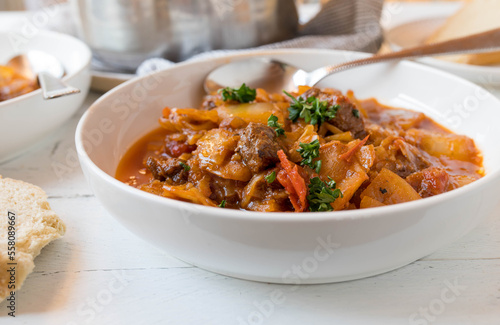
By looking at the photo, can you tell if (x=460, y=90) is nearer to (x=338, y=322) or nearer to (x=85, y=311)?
(x=338, y=322)

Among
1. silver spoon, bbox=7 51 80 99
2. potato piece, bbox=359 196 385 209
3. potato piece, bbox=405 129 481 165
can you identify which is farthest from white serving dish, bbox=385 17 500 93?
silver spoon, bbox=7 51 80 99

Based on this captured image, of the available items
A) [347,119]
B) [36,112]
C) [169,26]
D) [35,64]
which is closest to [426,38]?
[169,26]

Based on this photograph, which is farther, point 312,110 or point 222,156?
point 312,110

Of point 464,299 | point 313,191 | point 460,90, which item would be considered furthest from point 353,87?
point 464,299

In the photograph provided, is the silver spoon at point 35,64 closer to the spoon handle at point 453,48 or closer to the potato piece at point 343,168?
the spoon handle at point 453,48

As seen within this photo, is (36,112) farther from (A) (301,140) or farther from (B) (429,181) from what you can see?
(B) (429,181)

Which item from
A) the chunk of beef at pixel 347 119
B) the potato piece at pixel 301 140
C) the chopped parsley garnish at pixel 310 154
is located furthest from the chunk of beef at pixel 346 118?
the chopped parsley garnish at pixel 310 154
